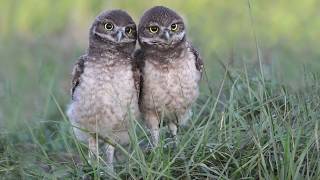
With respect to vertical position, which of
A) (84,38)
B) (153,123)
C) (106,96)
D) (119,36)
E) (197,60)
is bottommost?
(153,123)

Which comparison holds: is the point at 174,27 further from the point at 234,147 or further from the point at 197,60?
the point at 234,147

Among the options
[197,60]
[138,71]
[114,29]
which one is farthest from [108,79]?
[197,60]

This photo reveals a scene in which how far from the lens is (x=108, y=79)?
5559 millimetres

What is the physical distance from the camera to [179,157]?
4926 millimetres

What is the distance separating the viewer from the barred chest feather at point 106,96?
5562mm

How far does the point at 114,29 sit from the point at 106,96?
0.45 m

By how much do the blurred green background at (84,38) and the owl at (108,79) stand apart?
1.31 metres

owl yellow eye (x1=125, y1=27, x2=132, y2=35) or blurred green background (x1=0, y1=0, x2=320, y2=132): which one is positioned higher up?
owl yellow eye (x1=125, y1=27, x2=132, y2=35)

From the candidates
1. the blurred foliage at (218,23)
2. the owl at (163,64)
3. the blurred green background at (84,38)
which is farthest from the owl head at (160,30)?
the blurred foliage at (218,23)

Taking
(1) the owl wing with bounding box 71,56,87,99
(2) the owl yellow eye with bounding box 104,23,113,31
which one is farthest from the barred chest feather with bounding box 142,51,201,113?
(1) the owl wing with bounding box 71,56,87,99

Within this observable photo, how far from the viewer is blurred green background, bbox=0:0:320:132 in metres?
7.78

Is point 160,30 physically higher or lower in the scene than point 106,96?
higher

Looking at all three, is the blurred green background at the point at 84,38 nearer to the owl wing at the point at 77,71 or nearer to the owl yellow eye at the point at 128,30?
the owl wing at the point at 77,71

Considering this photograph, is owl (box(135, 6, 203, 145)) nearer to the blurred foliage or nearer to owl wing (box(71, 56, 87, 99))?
owl wing (box(71, 56, 87, 99))
